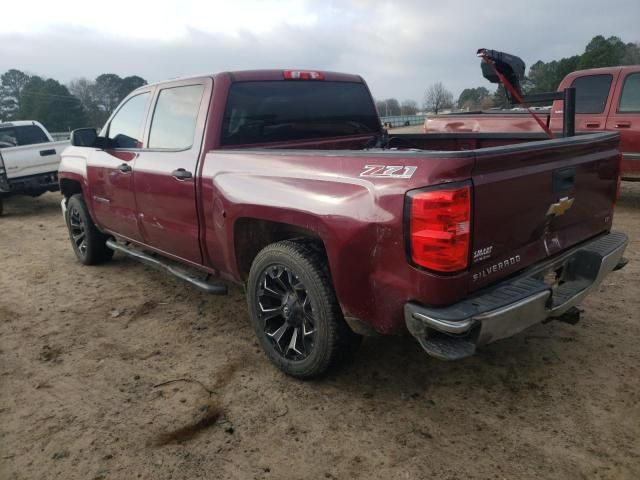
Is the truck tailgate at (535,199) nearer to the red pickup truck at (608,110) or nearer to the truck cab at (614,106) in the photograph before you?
the red pickup truck at (608,110)

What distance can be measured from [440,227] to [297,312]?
115 centimetres

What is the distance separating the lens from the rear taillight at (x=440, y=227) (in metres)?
2.21

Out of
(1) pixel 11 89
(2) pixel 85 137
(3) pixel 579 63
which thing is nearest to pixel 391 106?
(3) pixel 579 63

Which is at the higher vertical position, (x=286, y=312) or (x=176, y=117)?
(x=176, y=117)

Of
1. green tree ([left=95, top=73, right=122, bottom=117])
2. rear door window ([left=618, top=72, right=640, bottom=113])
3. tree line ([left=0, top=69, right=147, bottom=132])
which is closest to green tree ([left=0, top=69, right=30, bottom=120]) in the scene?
tree line ([left=0, top=69, right=147, bottom=132])

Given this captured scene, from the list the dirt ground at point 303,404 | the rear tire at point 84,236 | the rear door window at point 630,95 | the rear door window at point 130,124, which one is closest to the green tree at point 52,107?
the rear tire at point 84,236

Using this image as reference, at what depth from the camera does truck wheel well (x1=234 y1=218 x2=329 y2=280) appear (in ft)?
10.8

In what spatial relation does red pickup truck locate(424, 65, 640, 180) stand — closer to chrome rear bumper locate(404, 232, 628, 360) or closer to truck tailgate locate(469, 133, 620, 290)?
truck tailgate locate(469, 133, 620, 290)

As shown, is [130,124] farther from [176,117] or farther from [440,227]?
[440,227]

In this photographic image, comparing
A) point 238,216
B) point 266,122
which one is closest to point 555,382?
point 238,216

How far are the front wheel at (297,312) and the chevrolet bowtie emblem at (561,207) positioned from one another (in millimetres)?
1236

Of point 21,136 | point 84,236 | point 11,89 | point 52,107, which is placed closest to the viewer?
point 84,236

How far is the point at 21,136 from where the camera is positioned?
421 inches

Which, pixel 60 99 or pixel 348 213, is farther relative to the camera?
pixel 60 99
